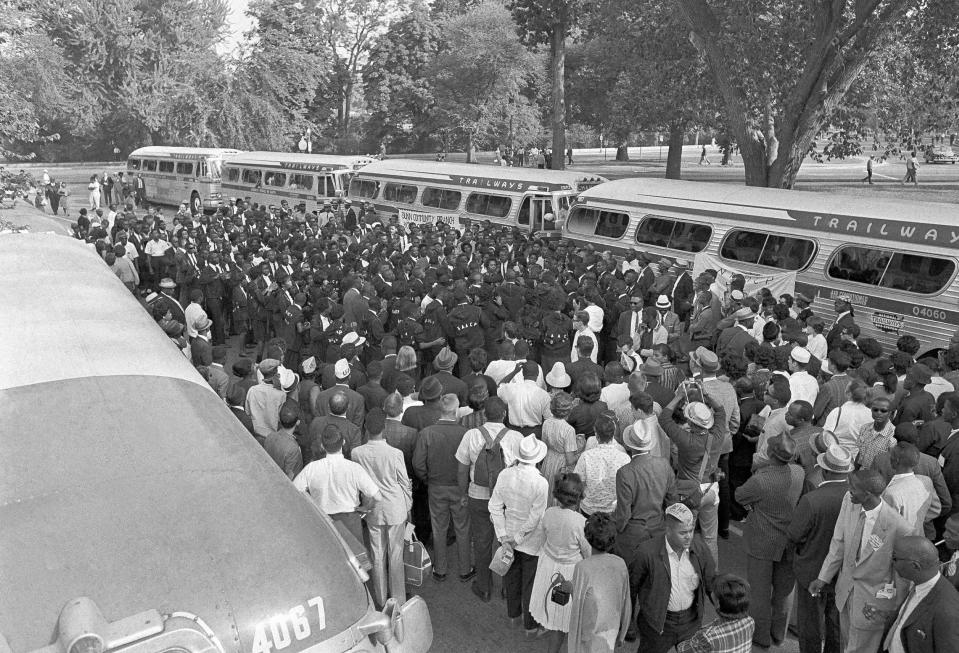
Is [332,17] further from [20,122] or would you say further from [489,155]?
[20,122]

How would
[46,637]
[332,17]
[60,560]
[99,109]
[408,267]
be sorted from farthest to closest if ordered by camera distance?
[332,17]
[99,109]
[408,267]
[60,560]
[46,637]

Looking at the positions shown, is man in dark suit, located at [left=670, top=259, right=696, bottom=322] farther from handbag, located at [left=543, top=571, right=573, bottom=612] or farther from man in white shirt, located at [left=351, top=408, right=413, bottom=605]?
handbag, located at [left=543, top=571, right=573, bottom=612]

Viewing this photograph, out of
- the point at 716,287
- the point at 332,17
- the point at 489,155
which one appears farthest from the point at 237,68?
the point at 716,287

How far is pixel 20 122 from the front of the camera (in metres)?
11.7

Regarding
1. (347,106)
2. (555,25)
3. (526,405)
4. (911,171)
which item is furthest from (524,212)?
(347,106)

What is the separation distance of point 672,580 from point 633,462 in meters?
0.96

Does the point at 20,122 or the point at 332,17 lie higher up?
the point at 332,17

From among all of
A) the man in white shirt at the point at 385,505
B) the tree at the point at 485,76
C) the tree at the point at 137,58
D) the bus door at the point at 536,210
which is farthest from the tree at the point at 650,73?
the tree at the point at 137,58

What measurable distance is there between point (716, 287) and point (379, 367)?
6716mm

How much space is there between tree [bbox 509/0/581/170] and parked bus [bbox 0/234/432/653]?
27.6m

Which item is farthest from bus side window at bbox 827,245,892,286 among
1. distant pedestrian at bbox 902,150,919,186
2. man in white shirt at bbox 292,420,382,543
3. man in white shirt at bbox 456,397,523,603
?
distant pedestrian at bbox 902,150,919,186

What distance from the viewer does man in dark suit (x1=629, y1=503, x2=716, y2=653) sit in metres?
4.75

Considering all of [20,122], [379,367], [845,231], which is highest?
[20,122]

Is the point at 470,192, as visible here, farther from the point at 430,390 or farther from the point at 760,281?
the point at 430,390
